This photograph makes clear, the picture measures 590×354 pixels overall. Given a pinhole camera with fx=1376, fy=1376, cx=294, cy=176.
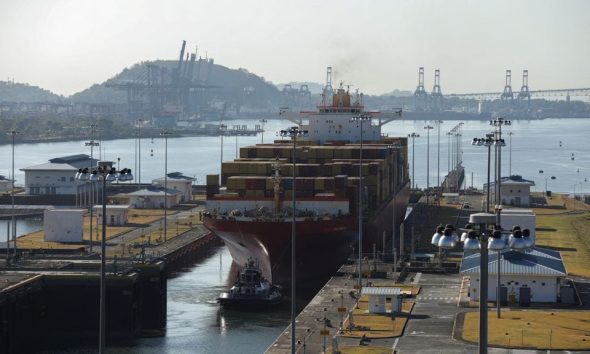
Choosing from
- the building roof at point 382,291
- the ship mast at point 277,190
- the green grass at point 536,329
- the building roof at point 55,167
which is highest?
the ship mast at point 277,190

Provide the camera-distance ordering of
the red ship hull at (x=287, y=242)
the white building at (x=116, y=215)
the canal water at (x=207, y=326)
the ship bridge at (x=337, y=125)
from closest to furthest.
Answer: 1. the canal water at (x=207, y=326)
2. the red ship hull at (x=287, y=242)
3. the white building at (x=116, y=215)
4. the ship bridge at (x=337, y=125)

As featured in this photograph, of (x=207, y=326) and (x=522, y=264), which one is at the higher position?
(x=522, y=264)

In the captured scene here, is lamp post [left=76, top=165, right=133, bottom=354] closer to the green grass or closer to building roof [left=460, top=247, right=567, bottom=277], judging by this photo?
the green grass

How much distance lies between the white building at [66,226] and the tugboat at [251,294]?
1514 centimetres

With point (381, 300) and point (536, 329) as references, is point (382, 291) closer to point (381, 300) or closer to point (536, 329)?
point (381, 300)

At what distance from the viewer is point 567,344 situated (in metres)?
36.0

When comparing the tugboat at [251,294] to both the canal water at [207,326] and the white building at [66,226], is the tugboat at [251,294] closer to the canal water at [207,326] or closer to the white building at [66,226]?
the canal water at [207,326]

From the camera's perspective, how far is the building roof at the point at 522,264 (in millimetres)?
43406

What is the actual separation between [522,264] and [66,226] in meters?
26.5

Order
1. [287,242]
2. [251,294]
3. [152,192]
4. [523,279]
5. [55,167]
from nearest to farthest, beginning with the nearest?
[523,279] < [251,294] < [287,242] < [152,192] < [55,167]

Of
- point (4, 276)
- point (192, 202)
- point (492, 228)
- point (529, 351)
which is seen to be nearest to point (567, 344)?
point (529, 351)

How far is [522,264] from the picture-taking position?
44250 mm

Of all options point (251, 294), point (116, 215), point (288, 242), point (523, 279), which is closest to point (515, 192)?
point (116, 215)

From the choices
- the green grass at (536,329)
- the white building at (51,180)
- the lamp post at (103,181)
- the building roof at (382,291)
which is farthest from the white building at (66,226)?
Result: the lamp post at (103,181)
